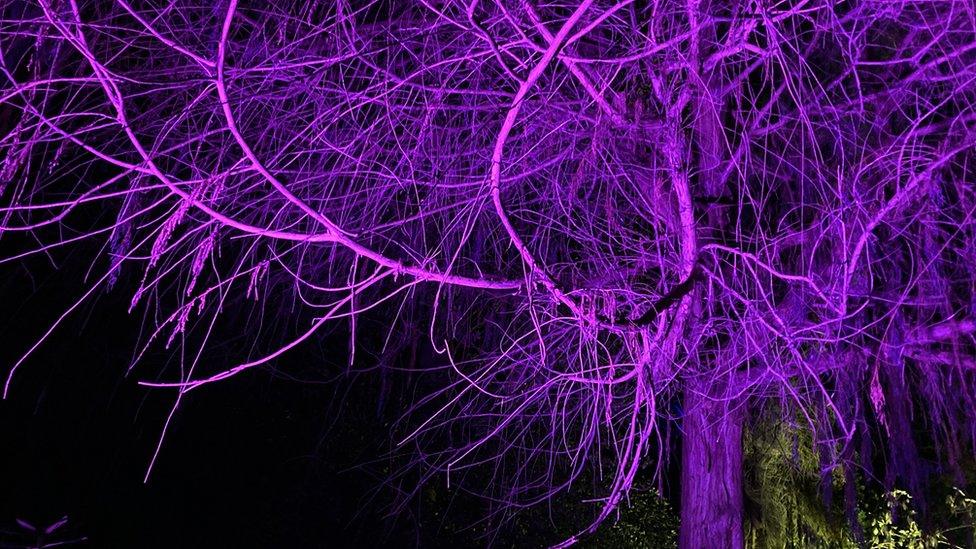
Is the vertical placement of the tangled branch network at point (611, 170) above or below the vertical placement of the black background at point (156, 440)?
above

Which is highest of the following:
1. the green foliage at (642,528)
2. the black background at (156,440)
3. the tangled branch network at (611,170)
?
the tangled branch network at (611,170)

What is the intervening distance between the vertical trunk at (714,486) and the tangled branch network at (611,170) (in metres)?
0.42

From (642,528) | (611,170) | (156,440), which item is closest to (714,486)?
(611,170)

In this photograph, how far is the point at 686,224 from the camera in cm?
343

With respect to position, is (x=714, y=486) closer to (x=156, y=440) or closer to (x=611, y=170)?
(x=611, y=170)

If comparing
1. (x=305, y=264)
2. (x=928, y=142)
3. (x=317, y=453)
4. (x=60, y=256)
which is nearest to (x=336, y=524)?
(x=317, y=453)

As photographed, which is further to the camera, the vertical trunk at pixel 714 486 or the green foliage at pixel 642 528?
the green foliage at pixel 642 528

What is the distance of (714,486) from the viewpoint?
17.1 feet

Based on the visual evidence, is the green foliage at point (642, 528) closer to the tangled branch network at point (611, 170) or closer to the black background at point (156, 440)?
the black background at point (156, 440)

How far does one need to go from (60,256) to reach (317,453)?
228 centimetres

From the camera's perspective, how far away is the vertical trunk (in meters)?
5.18

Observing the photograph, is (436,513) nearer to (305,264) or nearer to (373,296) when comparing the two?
(373,296)

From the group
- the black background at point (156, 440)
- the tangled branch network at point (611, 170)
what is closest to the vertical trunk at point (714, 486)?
the tangled branch network at point (611, 170)

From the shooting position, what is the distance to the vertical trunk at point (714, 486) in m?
5.18
